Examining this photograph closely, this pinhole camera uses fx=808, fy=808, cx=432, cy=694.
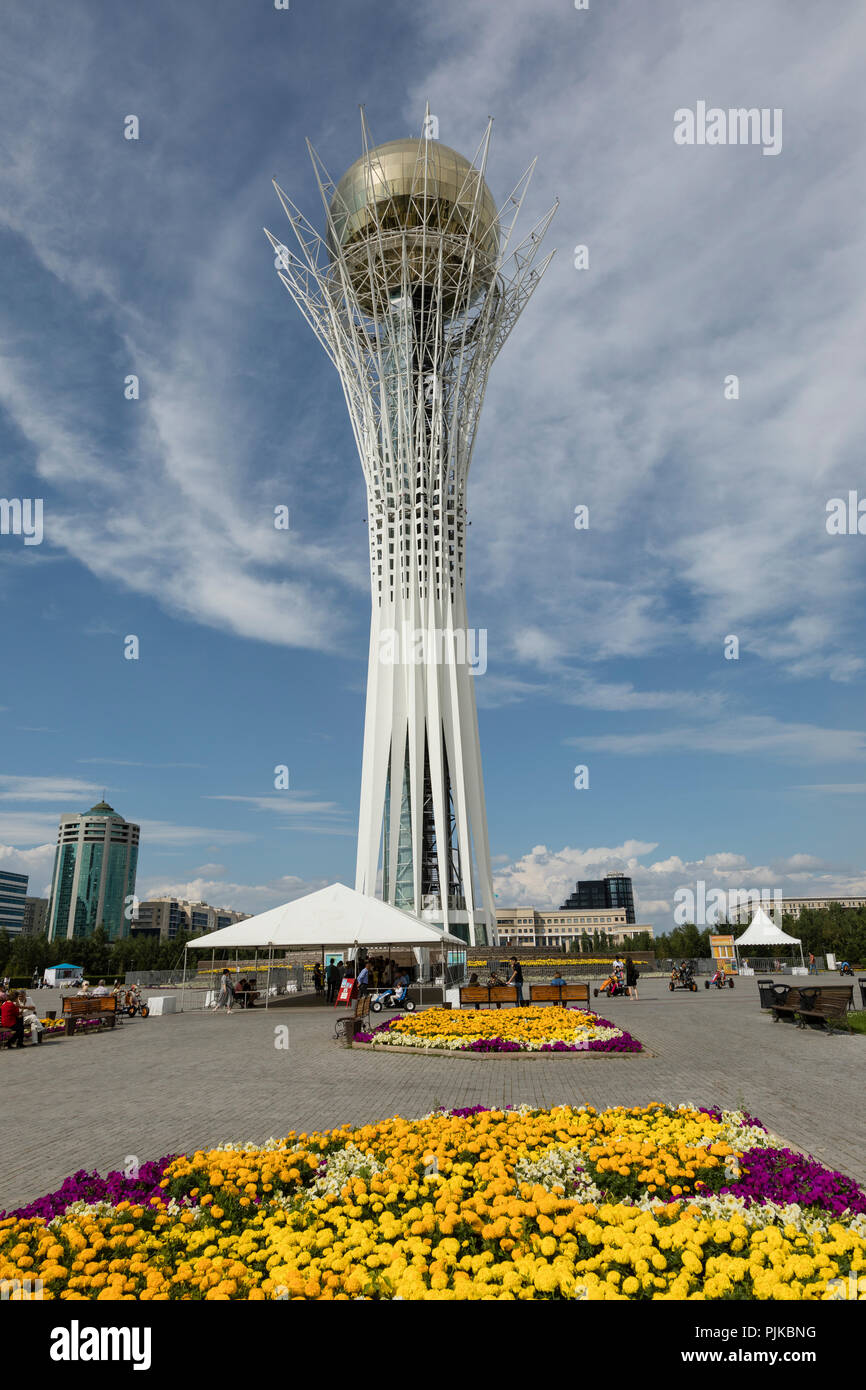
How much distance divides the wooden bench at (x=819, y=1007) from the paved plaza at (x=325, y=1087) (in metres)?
0.47

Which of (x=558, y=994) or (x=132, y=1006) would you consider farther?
(x=132, y=1006)

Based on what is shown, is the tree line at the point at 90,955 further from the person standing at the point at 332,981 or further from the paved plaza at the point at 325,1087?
the paved plaza at the point at 325,1087

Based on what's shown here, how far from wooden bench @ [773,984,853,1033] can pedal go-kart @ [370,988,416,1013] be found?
10223 mm

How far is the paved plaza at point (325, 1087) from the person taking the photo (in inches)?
335

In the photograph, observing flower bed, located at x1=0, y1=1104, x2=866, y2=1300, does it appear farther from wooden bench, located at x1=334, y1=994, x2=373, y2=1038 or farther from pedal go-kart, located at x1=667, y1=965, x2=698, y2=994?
pedal go-kart, located at x1=667, y1=965, x2=698, y2=994

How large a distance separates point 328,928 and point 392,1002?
3.13 m

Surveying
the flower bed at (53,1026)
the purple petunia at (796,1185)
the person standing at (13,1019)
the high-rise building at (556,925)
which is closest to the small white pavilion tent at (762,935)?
the flower bed at (53,1026)

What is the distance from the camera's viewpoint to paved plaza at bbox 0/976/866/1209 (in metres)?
8.50

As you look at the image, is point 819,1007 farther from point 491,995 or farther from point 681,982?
point 681,982

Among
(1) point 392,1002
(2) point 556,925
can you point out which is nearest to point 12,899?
(2) point 556,925

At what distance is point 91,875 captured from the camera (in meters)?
170

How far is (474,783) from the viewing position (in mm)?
48344

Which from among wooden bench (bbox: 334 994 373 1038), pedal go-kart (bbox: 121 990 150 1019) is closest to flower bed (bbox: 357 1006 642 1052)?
wooden bench (bbox: 334 994 373 1038)
